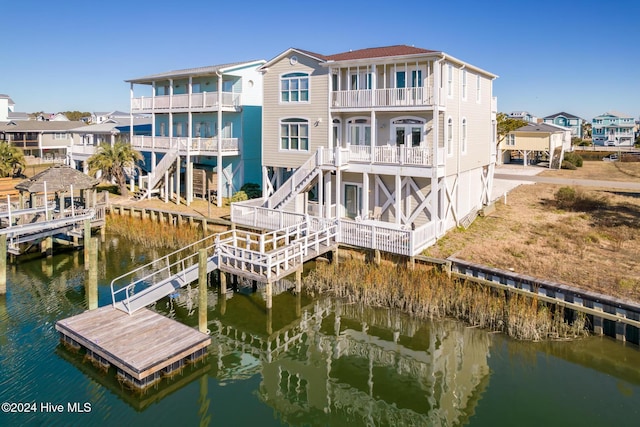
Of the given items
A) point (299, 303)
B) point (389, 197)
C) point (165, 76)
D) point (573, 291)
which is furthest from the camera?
point (165, 76)

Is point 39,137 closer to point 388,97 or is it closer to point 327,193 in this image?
point 327,193

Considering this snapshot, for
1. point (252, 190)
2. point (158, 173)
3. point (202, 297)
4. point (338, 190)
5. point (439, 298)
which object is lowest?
point (439, 298)

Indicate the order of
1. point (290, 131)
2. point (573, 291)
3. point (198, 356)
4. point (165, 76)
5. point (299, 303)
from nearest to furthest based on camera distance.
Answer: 1. point (198, 356)
2. point (573, 291)
3. point (299, 303)
4. point (290, 131)
5. point (165, 76)

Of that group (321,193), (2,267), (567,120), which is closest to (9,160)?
(2,267)

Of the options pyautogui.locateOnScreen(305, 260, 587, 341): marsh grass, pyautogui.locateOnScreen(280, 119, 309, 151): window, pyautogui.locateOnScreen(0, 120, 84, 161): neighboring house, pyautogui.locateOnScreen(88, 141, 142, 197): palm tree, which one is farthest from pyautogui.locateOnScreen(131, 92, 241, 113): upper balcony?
pyautogui.locateOnScreen(0, 120, 84, 161): neighboring house

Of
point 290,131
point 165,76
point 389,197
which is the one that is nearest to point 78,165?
point 165,76

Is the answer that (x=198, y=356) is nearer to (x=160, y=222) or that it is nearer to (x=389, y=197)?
(x=389, y=197)

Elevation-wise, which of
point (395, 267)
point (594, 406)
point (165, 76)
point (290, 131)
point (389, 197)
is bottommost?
point (594, 406)

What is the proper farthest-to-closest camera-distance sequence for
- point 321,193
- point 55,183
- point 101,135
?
point 101,135, point 55,183, point 321,193
